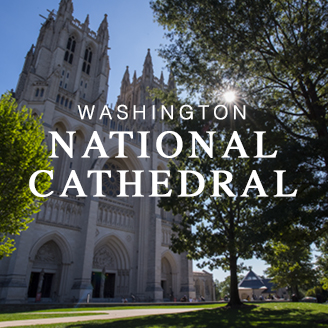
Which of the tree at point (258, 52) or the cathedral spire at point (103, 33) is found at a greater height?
the cathedral spire at point (103, 33)

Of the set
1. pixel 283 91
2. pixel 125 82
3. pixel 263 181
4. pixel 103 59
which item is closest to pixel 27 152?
pixel 263 181

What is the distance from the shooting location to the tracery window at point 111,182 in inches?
1241

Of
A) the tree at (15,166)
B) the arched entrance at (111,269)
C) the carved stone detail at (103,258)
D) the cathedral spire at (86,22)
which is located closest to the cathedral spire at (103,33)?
the cathedral spire at (86,22)

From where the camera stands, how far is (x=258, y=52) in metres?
12.0

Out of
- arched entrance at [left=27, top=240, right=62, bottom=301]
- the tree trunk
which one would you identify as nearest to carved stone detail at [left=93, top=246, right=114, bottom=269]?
arched entrance at [left=27, top=240, right=62, bottom=301]

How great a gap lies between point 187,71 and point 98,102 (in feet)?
70.7

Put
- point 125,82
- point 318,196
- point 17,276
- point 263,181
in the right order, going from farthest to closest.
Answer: point 125,82 → point 17,276 → point 263,181 → point 318,196

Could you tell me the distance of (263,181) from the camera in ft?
30.9

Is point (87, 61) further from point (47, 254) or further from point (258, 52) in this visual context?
point (258, 52)

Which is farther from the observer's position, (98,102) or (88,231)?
(98,102)

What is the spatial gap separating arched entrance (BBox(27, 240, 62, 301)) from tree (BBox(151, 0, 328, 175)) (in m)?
19.9

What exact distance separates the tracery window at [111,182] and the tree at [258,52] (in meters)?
21.2

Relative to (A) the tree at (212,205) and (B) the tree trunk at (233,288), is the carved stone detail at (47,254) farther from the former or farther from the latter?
(B) the tree trunk at (233,288)

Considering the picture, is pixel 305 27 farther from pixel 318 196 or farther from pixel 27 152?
pixel 27 152
